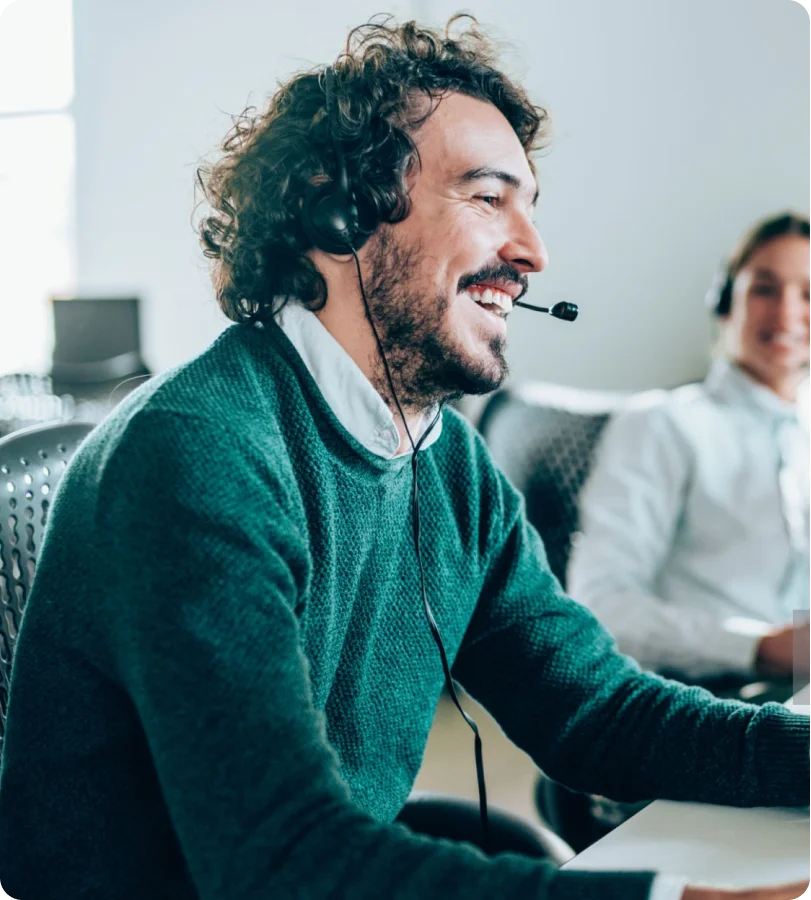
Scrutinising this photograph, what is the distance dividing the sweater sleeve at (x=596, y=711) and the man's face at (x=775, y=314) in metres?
0.95

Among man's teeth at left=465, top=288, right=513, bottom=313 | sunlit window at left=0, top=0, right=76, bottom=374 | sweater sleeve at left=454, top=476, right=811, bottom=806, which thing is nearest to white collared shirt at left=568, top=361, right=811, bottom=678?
sweater sleeve at left=454, top=476, right=811, bottom=806

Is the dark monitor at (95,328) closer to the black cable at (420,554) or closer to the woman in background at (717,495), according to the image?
the woman in background at (717,495)

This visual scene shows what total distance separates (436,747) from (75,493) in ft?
5.85

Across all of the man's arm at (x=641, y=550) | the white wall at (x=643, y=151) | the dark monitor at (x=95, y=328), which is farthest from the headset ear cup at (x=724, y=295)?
the dark monitor at (x=95, y=328)

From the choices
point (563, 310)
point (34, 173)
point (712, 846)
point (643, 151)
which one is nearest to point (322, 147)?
point (563, 310)

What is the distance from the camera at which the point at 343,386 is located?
0.85 metres

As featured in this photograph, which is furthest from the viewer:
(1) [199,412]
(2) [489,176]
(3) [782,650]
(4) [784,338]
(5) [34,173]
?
(5) [34,173]

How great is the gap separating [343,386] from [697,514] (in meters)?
1.01

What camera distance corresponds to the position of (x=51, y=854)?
0.71 meters

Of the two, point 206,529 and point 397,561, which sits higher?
point 206,529

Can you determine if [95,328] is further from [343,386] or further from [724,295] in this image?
[343,386]

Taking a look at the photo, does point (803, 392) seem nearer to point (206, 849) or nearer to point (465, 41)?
point (465, 41)

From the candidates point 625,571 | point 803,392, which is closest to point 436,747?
point 625,571

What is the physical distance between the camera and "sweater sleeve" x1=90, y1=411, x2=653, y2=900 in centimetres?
56
